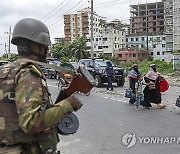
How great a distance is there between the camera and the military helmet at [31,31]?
2.33m

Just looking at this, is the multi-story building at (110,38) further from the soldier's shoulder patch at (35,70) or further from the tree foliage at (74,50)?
the soldier's shoulder patch at (35,70)

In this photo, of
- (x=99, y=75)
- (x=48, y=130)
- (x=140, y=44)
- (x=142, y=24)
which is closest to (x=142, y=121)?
(x=48, y=130)

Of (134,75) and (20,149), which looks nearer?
(20,149)

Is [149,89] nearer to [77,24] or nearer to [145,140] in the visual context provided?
[145,140]

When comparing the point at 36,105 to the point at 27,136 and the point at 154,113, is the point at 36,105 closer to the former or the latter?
the point at 27,136

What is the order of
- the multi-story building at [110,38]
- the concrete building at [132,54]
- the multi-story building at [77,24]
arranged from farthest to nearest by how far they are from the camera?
the multi-story building at [77,24], the multi-story building at [110,38], the concrete building at [132,54]

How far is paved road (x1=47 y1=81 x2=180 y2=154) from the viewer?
5988 mm

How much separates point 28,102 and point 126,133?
5468 mm

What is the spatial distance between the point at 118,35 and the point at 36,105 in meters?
94.7

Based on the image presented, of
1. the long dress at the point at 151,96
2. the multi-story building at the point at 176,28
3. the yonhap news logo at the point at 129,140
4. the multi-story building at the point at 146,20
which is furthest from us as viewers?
the multi-story building at the point at 146,20

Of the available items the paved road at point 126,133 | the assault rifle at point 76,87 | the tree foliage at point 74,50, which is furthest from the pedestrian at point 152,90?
the tree foliage at point 74,50

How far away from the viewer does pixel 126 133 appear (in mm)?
7301

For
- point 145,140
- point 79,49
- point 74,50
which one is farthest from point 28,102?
point 74,50

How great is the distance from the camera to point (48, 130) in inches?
89.4
